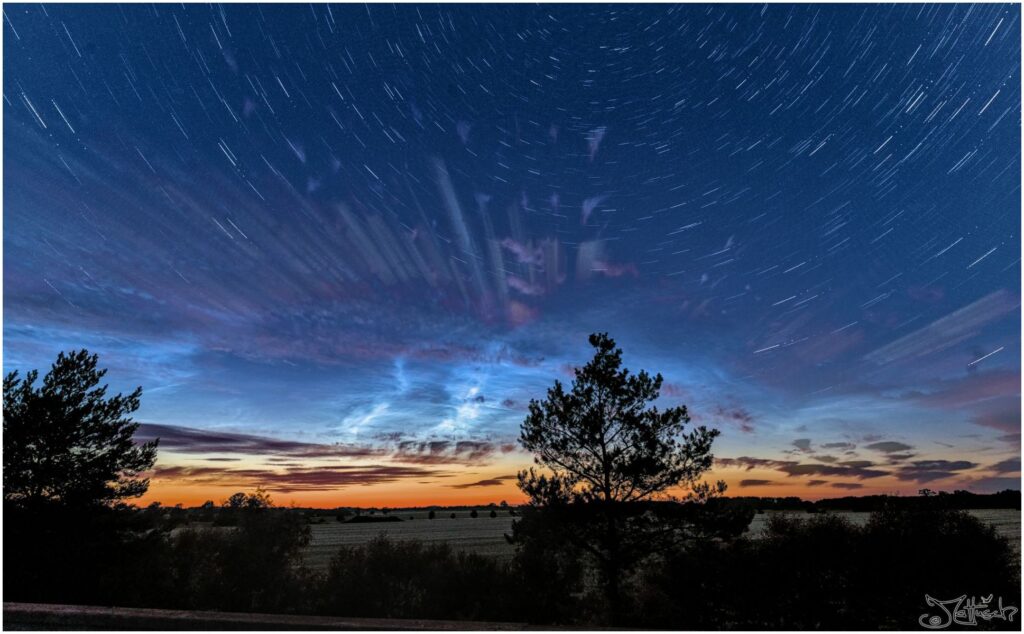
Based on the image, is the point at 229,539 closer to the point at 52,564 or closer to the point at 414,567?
the point at 414,567

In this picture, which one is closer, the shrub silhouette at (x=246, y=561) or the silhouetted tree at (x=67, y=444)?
the silhouetted tree at (x=67, y=444)

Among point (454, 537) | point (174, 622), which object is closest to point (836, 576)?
point (174, 622)

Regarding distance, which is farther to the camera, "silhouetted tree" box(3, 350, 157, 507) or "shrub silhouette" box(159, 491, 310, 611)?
"shrub silhouette" box(159, 491, 310, 611)

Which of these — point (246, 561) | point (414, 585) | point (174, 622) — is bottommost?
point (414, 585)

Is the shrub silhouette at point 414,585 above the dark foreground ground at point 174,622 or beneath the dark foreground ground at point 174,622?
beneath

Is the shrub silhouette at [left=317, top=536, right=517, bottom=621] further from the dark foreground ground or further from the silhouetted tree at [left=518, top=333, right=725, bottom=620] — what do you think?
the dark foreground ground

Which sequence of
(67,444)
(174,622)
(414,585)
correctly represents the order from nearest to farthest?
(174,622) → (67,444) → (414,585)

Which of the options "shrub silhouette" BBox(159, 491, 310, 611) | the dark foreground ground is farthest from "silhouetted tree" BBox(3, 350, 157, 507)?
the dark foreground ground

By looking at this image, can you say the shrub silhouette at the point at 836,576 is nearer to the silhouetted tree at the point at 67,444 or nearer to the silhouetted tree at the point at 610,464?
the silhouetted tree at the point at 610,464

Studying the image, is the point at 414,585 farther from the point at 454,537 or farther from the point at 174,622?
the point at 454,537

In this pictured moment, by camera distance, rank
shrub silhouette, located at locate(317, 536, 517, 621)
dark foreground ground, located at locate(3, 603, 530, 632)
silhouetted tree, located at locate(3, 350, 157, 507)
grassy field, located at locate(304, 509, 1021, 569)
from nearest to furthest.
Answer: dark foreground ground, located at locate(3, 603, 530, 632) < silhouetted tree, located at locate(3, 350, 157, 507) < shrub silhouette, located at locate(317, 536, 517, 621) < grassy field, located at locate(304, 509, 1021, 569)

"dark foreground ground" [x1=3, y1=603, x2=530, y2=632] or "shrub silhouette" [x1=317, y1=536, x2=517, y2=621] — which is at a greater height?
"dark foreground ground" [x1=3, y1=603, x2=530, y2=632]

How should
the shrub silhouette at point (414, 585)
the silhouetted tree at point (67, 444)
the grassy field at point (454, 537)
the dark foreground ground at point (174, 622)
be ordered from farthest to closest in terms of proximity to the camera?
the grassy field at point (454, 537) < the shrub silhouette at point (414, 585) < the silhouetted tree at point (67, 444) < the dark foreground ground at point (174, 622)

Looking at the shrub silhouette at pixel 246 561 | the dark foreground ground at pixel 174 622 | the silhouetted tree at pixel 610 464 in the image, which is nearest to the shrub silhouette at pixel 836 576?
the silhouetted tree at pixel 610 464
